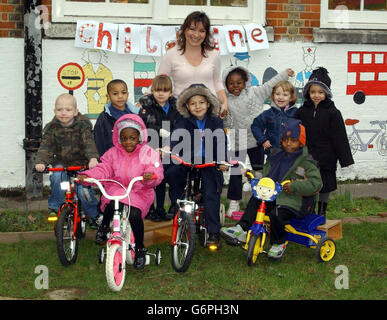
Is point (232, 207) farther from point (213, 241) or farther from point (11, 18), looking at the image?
point (11, 18)

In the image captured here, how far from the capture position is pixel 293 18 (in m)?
8.75

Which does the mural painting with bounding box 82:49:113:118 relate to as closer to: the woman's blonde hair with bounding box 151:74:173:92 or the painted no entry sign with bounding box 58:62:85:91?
the painted no entry sign with bounding box 58:62:85:91

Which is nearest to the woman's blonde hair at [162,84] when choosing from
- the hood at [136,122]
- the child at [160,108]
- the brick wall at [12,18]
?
the child at [160,108]

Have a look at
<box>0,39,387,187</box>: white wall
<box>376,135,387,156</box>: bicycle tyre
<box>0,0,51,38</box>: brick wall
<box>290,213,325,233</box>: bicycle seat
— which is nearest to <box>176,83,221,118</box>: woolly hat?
<box>290,213,325,233</box>: bicycle seat

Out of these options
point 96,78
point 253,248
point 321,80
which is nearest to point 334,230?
point 253,248

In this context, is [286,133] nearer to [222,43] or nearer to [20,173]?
[222,43]

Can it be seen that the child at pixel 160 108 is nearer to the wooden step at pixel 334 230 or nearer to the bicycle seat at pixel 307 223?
the bicycle seat at pixel 307 223

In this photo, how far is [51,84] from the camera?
825cm

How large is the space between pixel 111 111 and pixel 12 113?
2.44 metres

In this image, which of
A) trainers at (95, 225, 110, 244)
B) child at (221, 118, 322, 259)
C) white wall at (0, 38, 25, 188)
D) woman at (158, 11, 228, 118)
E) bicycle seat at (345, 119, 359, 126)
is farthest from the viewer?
bicycle seat at (345, 119, 359, 126)

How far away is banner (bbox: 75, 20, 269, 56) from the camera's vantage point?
26.7 feet

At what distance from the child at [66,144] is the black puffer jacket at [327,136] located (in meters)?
2.34

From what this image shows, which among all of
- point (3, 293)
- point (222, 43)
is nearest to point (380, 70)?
point (222, 43)

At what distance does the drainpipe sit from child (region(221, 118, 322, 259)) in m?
3.19
